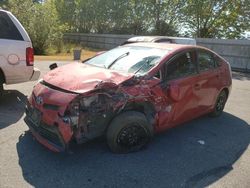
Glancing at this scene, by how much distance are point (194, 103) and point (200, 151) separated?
1010 mm

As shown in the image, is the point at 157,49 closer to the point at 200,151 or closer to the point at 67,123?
the point at 200,151

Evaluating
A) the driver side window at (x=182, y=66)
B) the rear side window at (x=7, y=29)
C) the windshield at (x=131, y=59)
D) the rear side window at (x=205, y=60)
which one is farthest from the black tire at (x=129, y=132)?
the rear side window at (x=7, y=29)

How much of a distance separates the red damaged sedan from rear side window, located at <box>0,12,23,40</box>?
1939 mm

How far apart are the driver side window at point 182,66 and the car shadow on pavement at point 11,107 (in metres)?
2.94

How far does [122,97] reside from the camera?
436cm

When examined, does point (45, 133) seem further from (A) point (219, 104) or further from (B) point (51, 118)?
(A) point (219, 104)

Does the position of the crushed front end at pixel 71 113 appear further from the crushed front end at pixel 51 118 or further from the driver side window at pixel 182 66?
the driver side window at pixel 182 66

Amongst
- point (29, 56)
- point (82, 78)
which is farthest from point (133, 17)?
point (82, 78)

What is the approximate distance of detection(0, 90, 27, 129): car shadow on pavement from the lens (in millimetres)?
5785

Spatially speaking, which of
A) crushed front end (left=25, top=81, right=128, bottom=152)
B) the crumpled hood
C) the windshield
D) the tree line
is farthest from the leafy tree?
crushed front end (left=25, top=81, right=128, bottom=152)

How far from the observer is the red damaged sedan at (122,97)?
4.12 meters

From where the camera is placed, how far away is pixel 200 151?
192 inches

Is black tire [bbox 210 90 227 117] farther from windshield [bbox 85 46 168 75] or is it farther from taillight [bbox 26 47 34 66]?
taillight [bbox 26 47 34 66]

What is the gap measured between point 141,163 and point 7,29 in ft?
13.7
